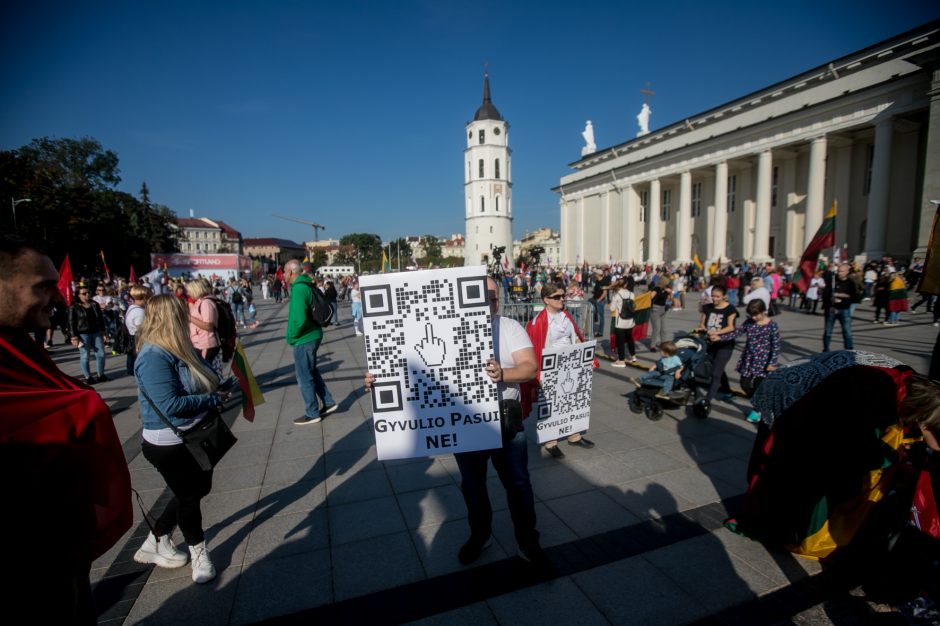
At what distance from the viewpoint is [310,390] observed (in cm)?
657

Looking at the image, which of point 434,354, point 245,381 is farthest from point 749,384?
point 245,381

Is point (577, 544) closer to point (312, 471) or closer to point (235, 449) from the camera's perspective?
point (312, 471)

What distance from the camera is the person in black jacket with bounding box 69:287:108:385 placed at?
906 cm

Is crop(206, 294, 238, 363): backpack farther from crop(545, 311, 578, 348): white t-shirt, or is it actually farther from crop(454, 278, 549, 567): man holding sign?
crop(454, 278, 549, 567): man holding sign

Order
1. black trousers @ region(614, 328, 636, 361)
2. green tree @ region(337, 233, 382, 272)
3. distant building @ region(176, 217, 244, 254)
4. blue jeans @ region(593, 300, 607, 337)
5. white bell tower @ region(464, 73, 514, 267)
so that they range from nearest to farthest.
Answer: black trousers @ region(614, 328, 636, 361), blue jeans @ region(593, 300, 607, 337), white bell tower @ region(464, 73, 514, 267), distant building @ region(176, 217, 244, 254), green tree @ region(337, 233, 382, 272)

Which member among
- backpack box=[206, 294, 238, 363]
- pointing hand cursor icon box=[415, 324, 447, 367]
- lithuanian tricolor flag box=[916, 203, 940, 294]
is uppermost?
lithuanian tricolor flag box=[916, 203, 940, 294]

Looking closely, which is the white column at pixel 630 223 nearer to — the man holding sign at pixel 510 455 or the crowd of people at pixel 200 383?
the crowd of people at pixel 200 383

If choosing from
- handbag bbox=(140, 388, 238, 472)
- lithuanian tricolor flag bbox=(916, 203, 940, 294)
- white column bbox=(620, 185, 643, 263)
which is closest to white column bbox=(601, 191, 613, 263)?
white column bbox=(620, 185, 643, 263)

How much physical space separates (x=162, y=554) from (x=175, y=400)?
1.38 m

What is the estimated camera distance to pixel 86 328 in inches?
361

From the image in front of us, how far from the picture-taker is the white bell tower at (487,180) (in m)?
76.6

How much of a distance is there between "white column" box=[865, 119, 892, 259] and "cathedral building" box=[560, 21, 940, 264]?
64 mm

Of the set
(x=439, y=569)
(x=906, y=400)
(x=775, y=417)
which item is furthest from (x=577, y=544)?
(x=906, y=400)

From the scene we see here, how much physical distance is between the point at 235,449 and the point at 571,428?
410cm
